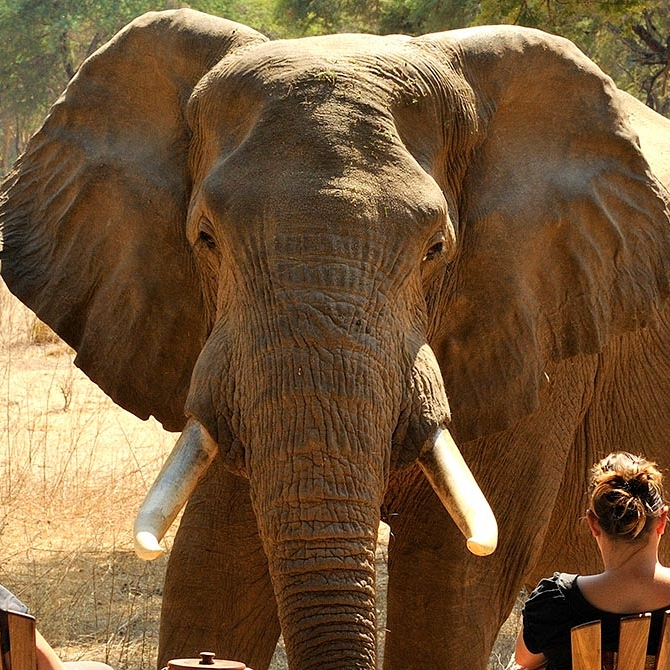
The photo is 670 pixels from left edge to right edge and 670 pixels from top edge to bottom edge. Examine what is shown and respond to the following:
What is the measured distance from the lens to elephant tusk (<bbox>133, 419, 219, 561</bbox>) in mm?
3280

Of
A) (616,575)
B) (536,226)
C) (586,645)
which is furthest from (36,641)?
(536,226)

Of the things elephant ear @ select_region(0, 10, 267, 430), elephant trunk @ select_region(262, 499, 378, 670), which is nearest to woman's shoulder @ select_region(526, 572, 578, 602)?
elephant trunk @ select_region(262, 499, 378, 670)

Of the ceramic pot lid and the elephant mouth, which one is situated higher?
the ceramic pot lid

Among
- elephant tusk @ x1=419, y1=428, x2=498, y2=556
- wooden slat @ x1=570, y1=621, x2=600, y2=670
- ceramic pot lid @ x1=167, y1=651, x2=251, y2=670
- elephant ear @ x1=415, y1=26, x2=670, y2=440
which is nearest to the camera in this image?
ceramic pot lid @ x1=167, y1=651, x2=251, y2=670

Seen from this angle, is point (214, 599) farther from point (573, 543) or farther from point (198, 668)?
point (198, 668)

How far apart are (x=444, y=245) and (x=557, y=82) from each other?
74 cm

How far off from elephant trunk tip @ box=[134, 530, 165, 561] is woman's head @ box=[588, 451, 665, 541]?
886 mm

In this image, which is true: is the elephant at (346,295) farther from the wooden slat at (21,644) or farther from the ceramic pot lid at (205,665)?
the ceramic pot lid at (205,665)

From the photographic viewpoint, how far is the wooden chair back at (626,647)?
9.36ft

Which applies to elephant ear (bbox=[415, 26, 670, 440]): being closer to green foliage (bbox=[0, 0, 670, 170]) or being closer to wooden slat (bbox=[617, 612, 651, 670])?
wooden slat (bbox=[617, 612, 651, 670])

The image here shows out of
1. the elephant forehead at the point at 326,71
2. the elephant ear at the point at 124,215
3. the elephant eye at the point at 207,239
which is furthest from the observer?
the elephant ear at the point at 124,215

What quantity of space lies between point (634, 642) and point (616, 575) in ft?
0.74

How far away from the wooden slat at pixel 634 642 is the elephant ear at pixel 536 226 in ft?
4.36

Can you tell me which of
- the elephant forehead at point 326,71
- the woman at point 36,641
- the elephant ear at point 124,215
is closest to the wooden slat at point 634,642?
the woman at point 36,641
